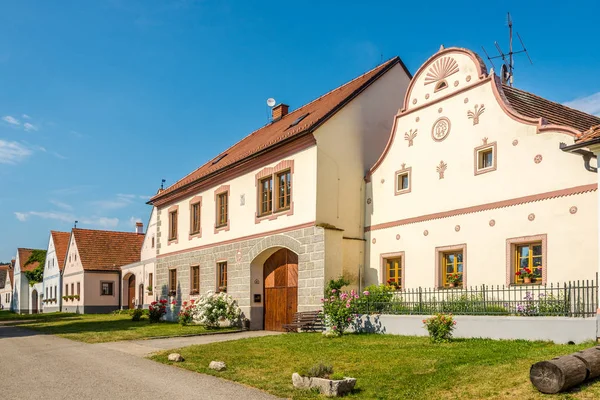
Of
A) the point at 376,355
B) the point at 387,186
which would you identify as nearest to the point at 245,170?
the point at 387,186

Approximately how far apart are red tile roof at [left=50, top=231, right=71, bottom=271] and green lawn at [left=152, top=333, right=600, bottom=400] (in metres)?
40.1

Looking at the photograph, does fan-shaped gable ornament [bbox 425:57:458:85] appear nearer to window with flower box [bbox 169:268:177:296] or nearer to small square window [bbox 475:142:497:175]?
small square window [bbox 475:142:497:175]

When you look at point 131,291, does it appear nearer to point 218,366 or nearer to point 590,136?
point 218,366

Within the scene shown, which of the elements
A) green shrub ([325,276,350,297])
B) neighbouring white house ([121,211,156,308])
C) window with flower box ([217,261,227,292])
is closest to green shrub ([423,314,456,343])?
green shrub ([325,276,350,297])

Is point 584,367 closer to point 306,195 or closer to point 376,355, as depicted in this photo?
point 376,355

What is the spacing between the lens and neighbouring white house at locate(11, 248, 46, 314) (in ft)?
202

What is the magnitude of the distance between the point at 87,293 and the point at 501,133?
3598cm

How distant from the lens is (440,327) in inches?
543

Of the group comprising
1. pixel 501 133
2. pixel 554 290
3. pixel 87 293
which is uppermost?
pixel 501 133

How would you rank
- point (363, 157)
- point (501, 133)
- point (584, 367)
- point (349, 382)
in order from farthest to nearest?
point (363, 157) → point (501, 133) → point (349, 382) → point (584, 367)

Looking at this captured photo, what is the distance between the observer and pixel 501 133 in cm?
1623

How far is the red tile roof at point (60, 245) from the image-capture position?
52.5m

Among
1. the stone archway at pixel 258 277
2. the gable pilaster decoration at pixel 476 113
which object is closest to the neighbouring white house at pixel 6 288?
the stone archway at pixel 258 277

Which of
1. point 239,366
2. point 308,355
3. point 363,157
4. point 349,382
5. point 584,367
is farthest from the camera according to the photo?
point 363,157
